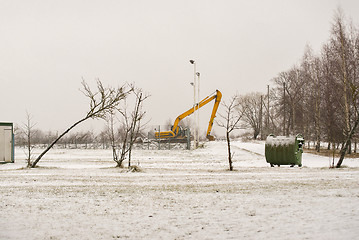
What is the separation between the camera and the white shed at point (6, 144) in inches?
902

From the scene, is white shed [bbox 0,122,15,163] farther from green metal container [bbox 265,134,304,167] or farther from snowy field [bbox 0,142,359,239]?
green metal container [bbox 265,134,304,167]

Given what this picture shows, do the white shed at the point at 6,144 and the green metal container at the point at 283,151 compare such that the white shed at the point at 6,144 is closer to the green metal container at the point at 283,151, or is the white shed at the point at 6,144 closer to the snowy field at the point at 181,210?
the snowy field at the point at 181,210

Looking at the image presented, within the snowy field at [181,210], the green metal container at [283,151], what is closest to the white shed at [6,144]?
the snowy field at [181,210]

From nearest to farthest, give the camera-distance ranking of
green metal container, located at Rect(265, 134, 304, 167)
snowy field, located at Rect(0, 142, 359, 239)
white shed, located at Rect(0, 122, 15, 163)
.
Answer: snowy field, located at Rect(0, 142, 359, 239)
green metal container, located at Rect(265, 134, 304, 167)
white shed, located at Rect(0, 122, 15, 163)

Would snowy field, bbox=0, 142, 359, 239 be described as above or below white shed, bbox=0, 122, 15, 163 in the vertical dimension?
below

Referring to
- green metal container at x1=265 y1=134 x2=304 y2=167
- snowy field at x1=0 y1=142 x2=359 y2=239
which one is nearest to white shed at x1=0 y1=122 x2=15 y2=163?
snowy field at x1=0 y1=142 x2=359 y2=239

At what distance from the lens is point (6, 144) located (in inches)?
907

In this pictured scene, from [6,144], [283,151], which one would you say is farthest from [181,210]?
[6,144]

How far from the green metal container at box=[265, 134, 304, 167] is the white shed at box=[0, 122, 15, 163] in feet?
51.7

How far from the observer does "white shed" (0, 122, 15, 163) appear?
75.2 ft

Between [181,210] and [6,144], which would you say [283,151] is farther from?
[6,144]

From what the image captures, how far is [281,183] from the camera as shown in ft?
38.6

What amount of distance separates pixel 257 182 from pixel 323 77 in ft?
89.5

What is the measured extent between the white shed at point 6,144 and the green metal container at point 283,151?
51.7ft
